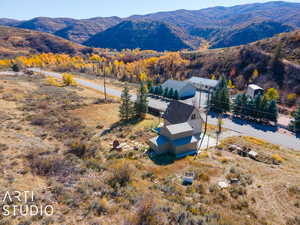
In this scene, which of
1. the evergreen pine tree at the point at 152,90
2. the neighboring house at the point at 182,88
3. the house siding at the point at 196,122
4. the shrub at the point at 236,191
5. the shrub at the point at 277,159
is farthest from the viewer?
the evergreen pine tree at the point at 152,90

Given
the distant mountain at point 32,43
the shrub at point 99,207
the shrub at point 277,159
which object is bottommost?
the shrub at point 277,159

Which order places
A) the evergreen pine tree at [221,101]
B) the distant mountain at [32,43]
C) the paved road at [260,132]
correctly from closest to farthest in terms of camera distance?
the paved road at [260,132]
the evergreen pine tree at [221,101]
the distant mountain at [32,43]

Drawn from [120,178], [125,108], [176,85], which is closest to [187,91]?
[176,85]

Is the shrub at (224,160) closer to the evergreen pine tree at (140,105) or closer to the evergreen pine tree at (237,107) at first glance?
the evergreen pine tree at (140,105)

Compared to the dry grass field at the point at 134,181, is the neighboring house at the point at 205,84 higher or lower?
higher

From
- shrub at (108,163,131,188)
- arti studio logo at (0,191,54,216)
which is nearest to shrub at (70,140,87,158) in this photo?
shrub at (108,163,131,188)

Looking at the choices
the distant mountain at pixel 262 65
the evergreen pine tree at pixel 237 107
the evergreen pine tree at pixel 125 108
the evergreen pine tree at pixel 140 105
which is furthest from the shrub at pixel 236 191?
the distant mountain at pixel 262 65

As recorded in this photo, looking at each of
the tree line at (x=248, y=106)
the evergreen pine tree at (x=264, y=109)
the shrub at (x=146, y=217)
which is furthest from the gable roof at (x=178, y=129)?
the evergreen pine tree at (x=264, y=109)

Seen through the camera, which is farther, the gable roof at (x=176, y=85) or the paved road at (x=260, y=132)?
the gable roof at (x=176, y=85)
